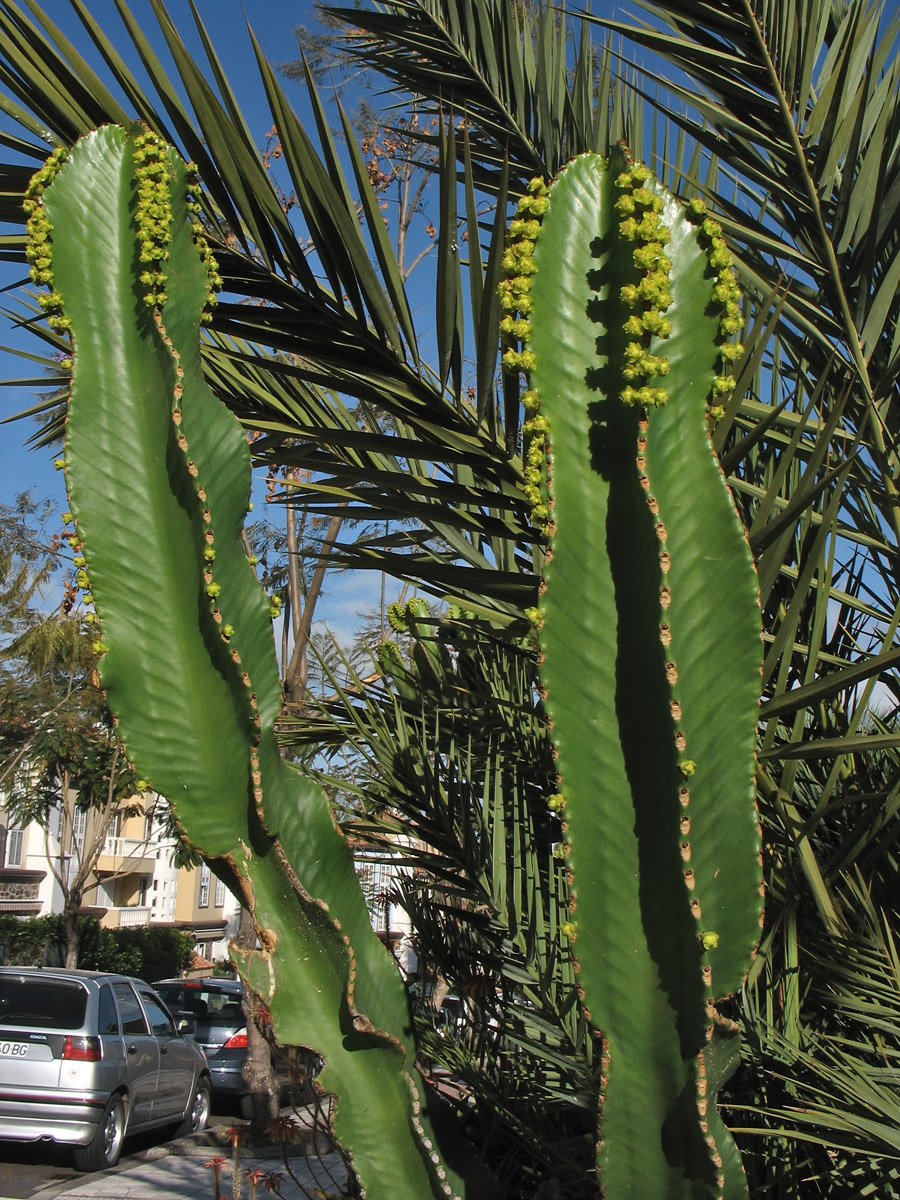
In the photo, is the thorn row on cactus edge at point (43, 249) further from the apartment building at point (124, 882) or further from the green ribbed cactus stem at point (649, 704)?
the apartment building at point (124, 882)

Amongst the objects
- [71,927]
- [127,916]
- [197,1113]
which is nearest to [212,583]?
[197,1113]

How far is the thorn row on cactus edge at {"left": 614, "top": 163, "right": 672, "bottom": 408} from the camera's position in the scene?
1.59 meters

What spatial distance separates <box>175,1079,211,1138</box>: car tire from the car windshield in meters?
2.49

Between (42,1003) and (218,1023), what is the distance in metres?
4.60

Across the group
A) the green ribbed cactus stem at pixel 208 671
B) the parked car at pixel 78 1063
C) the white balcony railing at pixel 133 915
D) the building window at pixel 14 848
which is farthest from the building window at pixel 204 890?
the green ribbed cactus stem at pixel 208 671

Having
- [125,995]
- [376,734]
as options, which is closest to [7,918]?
[125,995]

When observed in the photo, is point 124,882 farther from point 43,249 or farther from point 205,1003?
point 43,249

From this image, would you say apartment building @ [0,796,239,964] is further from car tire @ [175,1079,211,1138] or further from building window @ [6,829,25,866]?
car tire @ [175,1079,211,1138]

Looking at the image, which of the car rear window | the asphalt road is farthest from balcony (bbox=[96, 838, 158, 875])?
the asphalt road

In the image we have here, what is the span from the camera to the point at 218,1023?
1200 cm

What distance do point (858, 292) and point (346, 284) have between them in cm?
118

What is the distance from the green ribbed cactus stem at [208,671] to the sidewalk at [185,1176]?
3.99 m

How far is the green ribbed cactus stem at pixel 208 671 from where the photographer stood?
5.81 feet

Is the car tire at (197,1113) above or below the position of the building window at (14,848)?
below
